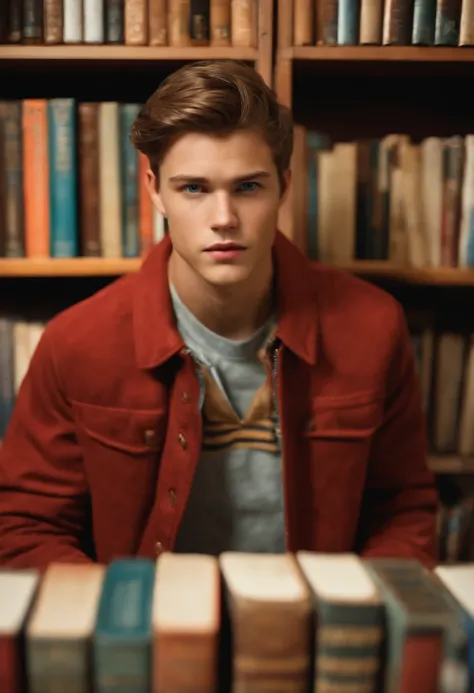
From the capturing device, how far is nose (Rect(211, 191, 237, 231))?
0.91 m

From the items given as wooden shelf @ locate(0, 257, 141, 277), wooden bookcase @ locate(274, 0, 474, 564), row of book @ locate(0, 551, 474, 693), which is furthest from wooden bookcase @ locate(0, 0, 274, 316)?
row of book @ locate(0, 551, 474, 693)

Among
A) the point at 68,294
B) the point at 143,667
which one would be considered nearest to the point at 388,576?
the point at 143,667

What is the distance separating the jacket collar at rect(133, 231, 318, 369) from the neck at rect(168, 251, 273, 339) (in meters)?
0.03

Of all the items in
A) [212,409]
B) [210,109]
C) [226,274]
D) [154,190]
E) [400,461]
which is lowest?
[400,461]

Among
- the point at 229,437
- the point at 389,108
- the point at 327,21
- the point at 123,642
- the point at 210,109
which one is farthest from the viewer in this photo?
the point at 389,108

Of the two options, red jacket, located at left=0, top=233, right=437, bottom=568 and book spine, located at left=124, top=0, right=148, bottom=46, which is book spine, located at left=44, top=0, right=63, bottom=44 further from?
red jacket, located at left=0, top=233, right=437, bottom=568

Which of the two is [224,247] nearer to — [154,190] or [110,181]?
[154,190]

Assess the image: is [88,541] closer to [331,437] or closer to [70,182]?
[331,437]

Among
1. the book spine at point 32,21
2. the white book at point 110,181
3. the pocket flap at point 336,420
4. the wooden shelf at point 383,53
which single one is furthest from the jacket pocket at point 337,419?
the book spine at point 32,21

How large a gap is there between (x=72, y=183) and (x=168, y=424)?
489mm

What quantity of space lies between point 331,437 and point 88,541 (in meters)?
0.47

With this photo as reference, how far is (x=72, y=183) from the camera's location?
1176 mm

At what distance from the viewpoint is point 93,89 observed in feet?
4.57

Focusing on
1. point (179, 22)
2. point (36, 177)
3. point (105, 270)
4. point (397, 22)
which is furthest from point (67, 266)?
point (397, 22)
